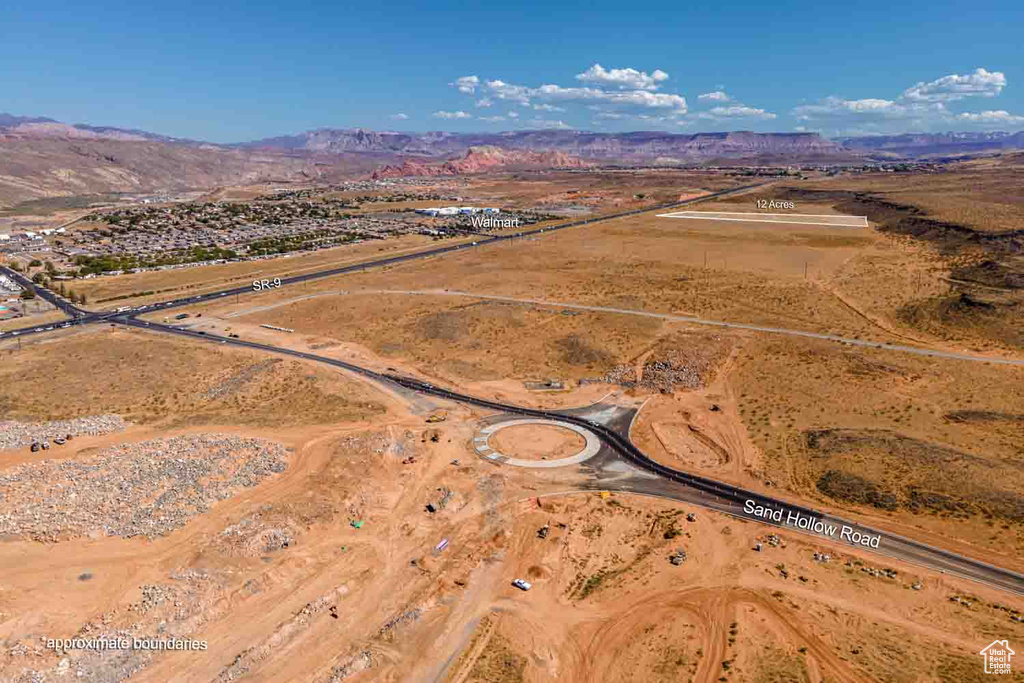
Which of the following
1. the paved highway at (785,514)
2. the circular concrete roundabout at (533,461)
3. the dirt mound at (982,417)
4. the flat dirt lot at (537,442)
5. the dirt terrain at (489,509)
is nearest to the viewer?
the dirt terrain at (489,509)

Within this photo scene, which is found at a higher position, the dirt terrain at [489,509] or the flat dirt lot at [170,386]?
the flat dirt lot at [170,386]

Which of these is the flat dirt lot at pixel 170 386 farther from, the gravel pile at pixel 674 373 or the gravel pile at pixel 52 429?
the gravel pile at pixel 674 373

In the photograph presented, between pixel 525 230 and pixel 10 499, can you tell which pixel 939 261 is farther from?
pixel 10 499

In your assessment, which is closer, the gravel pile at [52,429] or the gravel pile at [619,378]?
the gravel pile at [52,429]

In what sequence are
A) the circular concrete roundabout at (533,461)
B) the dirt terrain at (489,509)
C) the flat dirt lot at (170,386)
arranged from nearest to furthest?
the dirt terrain at (489,509), the circular concrete roundabout at (533,461), the flat dirt lot at (170,386)

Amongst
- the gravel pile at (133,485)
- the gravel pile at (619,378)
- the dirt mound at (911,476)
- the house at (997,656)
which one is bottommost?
the house at (997,656)

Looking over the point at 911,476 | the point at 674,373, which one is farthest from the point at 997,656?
the point at 674,373

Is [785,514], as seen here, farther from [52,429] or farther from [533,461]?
[52,429]

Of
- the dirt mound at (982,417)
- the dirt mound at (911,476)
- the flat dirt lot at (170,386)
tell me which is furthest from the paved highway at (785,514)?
the dirt mound at (982,417)
